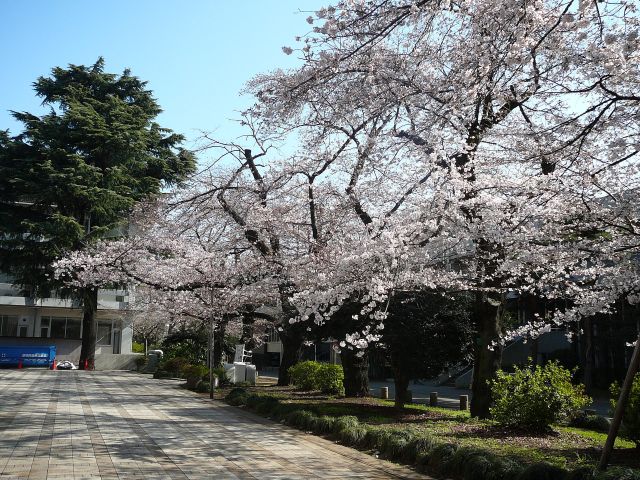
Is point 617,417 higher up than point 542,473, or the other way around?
point 617,417

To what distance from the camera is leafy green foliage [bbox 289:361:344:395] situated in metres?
18.4

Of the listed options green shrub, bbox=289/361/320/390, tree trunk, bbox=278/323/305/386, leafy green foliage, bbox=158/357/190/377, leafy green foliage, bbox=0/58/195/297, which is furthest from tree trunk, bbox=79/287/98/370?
green shrub, bbox=289/361/320/390

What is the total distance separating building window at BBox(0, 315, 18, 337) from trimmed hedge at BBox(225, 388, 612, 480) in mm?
32443

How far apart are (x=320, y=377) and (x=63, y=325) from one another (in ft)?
90.5

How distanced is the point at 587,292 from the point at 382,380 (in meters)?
32.4

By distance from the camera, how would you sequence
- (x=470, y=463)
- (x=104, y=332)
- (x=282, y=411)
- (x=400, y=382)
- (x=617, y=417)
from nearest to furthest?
(x=617, y=417) < (x=470, y=463) < (x=282, y=411) < (x=400, y=382) < (x=104, y=332)

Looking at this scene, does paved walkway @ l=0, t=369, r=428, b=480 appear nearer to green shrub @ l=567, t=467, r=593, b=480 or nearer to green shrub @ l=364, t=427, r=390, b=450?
green shrub @ l=364, t=427, r=390, b=450

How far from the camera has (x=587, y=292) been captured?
35.5 ft

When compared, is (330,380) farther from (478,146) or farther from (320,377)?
(478,146)

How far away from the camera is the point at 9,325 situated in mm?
38781

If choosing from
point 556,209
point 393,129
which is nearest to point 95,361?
point 393,129

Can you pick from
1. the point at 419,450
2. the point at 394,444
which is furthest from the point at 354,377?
the point at 419,450

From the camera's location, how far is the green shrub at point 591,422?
12.3m

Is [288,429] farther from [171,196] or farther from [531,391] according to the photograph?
[171,196]
